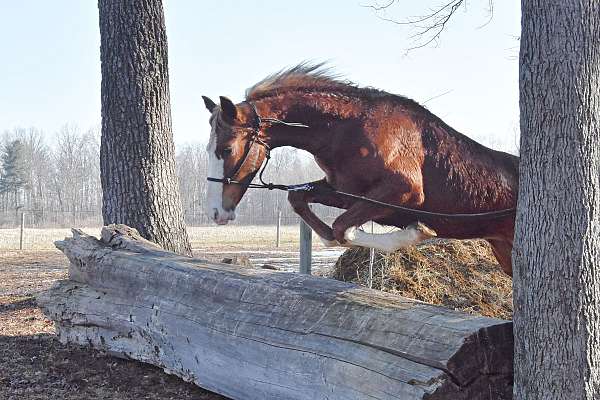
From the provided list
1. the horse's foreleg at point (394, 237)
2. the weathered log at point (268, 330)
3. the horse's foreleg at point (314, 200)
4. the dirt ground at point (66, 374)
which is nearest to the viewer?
the weathered log at point (268, 330)

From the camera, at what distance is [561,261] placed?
8.88 ft

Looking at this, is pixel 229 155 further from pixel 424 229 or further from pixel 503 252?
pixel 503 252

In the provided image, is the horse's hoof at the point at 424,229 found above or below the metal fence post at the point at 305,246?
above

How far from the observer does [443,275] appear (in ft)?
24.6

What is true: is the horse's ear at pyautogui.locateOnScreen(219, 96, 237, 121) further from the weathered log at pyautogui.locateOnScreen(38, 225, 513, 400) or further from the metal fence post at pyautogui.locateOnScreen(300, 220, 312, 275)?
the metal fence post at pyautogui.locateOnScreen(300, 220, 312, 275)

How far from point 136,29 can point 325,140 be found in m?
3.00

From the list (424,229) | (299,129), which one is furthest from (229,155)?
(424,229)

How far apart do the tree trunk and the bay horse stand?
1763 mm

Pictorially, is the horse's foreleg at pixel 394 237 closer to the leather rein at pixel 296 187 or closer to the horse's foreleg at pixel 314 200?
the leather rein at pixel 296 187

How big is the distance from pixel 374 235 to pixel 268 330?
1.39 m

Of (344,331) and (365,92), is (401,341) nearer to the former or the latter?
(344,331)

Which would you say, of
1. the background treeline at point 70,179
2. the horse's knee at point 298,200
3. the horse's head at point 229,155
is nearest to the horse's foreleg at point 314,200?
the horse's knee at point 298,200

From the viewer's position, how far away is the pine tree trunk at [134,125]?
Result: 259 inches

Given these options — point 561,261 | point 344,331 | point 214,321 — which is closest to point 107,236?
point 214,321
